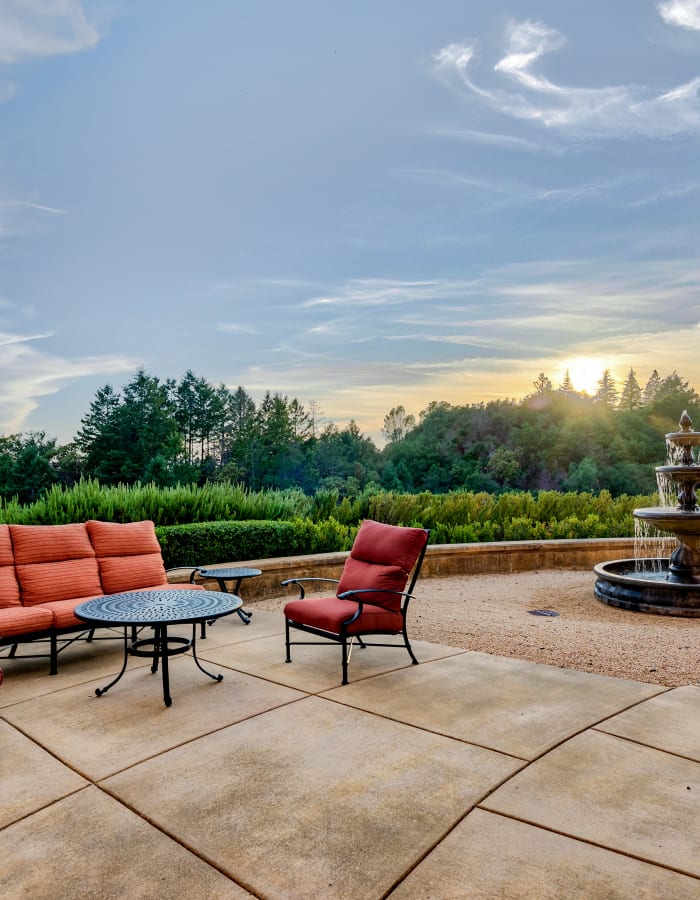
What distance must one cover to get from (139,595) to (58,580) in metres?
0.82

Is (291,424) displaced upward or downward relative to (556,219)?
downward

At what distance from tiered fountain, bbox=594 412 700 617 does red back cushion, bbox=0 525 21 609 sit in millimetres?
5760

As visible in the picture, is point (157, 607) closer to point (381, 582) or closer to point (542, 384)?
point (381, 582)

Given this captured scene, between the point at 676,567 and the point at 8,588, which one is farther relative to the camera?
the point at 676,567

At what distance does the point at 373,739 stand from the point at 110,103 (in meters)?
12.0

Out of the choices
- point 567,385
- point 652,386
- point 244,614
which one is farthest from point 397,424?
point 244,614

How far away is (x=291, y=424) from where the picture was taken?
24.8 metres

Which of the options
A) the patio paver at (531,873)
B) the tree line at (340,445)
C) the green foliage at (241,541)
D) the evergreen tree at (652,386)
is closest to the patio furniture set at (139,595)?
the green foliage at (241,541)

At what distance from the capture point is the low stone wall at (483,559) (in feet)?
23.0

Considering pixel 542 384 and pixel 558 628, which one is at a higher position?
pixel 542 384

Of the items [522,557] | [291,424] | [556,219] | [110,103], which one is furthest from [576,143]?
[291,424]

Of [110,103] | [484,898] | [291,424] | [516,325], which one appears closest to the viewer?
[484,898]

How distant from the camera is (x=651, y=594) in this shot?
20.2ft

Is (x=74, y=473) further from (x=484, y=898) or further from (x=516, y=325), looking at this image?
(x=484, y=898)
